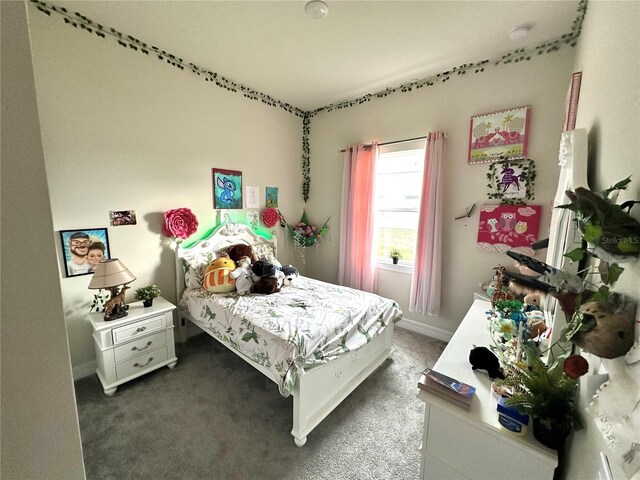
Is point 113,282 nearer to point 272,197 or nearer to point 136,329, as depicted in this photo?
point 136,329

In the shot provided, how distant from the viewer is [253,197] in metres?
3.17

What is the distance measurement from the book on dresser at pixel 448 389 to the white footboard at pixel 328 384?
2.52ft

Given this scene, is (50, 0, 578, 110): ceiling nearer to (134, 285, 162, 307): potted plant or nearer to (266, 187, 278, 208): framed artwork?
(266, 187, 278, 208): framed artwork

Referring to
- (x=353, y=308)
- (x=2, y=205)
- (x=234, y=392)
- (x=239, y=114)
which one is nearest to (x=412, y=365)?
(x=353, y=308)

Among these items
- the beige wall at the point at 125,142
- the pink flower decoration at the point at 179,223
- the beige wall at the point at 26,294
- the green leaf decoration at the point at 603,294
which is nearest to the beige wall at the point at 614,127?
the green leaf decoration at the point at 603,294

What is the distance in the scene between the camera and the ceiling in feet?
5.65

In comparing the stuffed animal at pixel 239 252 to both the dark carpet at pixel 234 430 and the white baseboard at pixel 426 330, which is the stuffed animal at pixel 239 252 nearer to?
the dark carpet at pixel 234 430

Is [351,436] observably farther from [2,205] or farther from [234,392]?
[2,205]

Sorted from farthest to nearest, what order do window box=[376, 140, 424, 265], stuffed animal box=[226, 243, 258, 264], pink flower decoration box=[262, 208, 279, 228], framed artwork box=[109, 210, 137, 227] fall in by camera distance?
pink flower decoration box=[262, 208, 279, 228]
window box=[376, 140, 424, 265]
stuffed animal box=[226, 243, 258, 264]
framed artwork box=[109, 210, 137, 227]

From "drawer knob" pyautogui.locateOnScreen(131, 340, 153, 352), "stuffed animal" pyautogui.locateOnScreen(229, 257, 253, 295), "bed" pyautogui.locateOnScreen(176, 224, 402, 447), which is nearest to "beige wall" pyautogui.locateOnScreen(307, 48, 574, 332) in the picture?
"bed" pyautogui.locateOnScreen(176, 224, 402, 447)

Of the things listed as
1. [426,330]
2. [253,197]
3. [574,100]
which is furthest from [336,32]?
[426,330]

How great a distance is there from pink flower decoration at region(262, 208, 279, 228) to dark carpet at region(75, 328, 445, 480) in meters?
1.72

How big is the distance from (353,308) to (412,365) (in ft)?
2.91

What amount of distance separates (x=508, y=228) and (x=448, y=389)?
1934 mm
